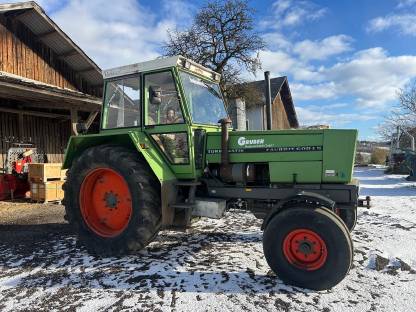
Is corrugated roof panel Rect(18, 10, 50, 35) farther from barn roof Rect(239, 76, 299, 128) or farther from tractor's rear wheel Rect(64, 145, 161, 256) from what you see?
barn roof Rect(239, 76, 299, 128)

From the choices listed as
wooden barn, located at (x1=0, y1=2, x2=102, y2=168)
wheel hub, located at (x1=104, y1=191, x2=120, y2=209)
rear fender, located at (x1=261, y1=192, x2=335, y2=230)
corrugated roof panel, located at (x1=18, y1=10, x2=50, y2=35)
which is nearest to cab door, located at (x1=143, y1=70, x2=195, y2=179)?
wheel hub, located at (x1=104, y1=191, x2=120, y2=209)

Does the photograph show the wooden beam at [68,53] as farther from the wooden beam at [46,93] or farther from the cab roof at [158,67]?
the cab roof at [158,67]

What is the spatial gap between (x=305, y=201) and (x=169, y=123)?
6.53 ft

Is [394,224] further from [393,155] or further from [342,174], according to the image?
[393,155]

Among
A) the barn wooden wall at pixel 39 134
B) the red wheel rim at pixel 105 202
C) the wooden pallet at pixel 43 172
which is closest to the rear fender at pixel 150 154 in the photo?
the red wheel rim at pixel 105 202

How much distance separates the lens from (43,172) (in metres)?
9.74

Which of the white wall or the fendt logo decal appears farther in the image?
the white wall

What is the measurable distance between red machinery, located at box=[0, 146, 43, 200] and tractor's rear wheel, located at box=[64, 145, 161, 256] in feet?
18.5

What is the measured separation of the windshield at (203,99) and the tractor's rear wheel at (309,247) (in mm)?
1851

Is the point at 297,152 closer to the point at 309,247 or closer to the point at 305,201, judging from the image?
the point at 305,201

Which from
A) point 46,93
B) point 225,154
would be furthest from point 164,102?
point 46,93

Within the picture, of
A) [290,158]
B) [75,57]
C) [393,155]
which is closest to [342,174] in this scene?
[290,158]

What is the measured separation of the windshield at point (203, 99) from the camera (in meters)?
5.14

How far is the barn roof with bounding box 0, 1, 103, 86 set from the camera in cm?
1192
